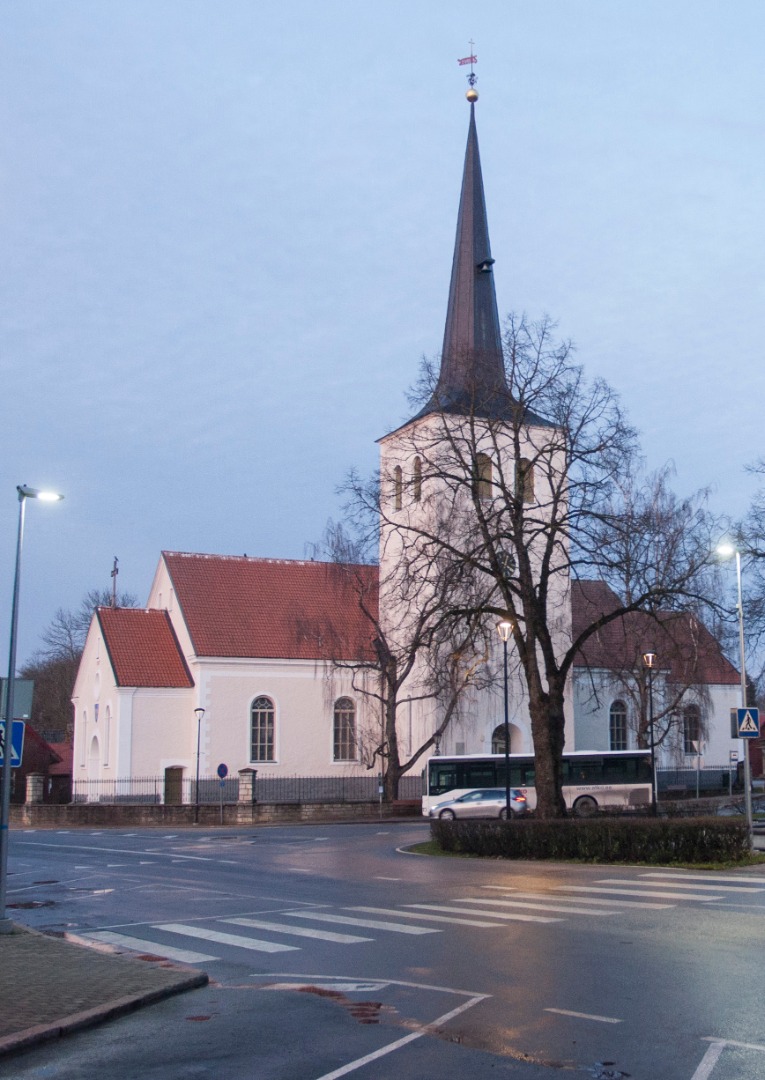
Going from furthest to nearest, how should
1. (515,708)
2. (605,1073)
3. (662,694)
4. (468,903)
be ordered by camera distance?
1. (515,708)
2. (662,694)
3. (468,903)
4. (605,1073)

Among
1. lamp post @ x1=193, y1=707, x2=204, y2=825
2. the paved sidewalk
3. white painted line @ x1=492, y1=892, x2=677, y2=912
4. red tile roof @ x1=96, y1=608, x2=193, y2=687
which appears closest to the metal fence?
lamp post @ x1=193, y1=707, x2=204, y2=825

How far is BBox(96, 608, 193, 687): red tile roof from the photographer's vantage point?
53312 mm

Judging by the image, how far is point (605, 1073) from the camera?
7.15m

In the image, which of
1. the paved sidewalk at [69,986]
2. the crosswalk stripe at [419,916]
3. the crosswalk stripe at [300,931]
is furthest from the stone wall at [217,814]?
the paved sidewalk at [69,986]

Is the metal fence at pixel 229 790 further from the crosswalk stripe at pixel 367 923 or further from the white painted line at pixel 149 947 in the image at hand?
the white painted line at pixel 149 947

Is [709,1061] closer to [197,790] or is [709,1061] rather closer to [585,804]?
[585,804]

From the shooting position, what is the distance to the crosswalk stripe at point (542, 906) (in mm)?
14984

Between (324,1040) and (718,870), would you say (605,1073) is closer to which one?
(324,1040)

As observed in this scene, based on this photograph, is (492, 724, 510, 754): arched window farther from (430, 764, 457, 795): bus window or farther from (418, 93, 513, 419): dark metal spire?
(418, 93, 513, 419): dark metal spire

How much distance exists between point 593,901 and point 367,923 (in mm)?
3495

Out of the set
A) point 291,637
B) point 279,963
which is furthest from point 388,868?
point 291,637

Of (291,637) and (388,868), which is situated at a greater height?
(291,637)

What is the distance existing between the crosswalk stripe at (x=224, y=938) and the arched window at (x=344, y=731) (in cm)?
4104

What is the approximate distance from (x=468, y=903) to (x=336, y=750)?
131 feet
